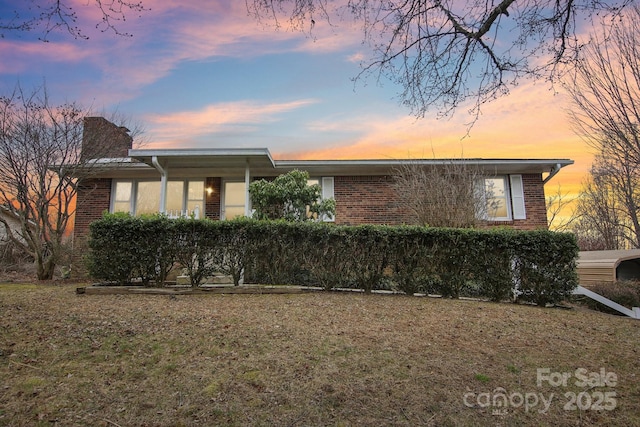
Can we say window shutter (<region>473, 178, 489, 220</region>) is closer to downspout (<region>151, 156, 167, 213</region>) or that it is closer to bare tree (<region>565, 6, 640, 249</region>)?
bare tree (<region>565, 6, 640, 249</region>)

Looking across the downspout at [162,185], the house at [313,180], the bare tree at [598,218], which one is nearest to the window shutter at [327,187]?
the house at [313,180]

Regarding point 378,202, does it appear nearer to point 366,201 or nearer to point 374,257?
point 366,201

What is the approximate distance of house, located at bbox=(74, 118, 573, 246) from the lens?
1193cm

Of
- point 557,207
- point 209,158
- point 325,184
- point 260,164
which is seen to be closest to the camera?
point 209,158

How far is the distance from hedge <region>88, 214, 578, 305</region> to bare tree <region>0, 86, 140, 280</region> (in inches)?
144

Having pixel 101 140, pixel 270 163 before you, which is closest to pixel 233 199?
pixel 270 163

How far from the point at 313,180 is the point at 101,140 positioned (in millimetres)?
6520

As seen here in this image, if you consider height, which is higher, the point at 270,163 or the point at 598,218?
the point at 270,163

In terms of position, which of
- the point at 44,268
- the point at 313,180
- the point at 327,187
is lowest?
the point at 44,268

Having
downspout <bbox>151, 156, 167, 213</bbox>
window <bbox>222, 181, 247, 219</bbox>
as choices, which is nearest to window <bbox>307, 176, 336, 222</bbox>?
window <bbox>222, 181, 247, 219</bbox>

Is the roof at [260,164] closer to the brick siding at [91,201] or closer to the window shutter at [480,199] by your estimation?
the brick siding at [91,201]

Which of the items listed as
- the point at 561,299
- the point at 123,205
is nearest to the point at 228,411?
the point at 561,299

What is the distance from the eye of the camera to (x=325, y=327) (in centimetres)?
469

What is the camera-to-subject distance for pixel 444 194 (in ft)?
33.0
